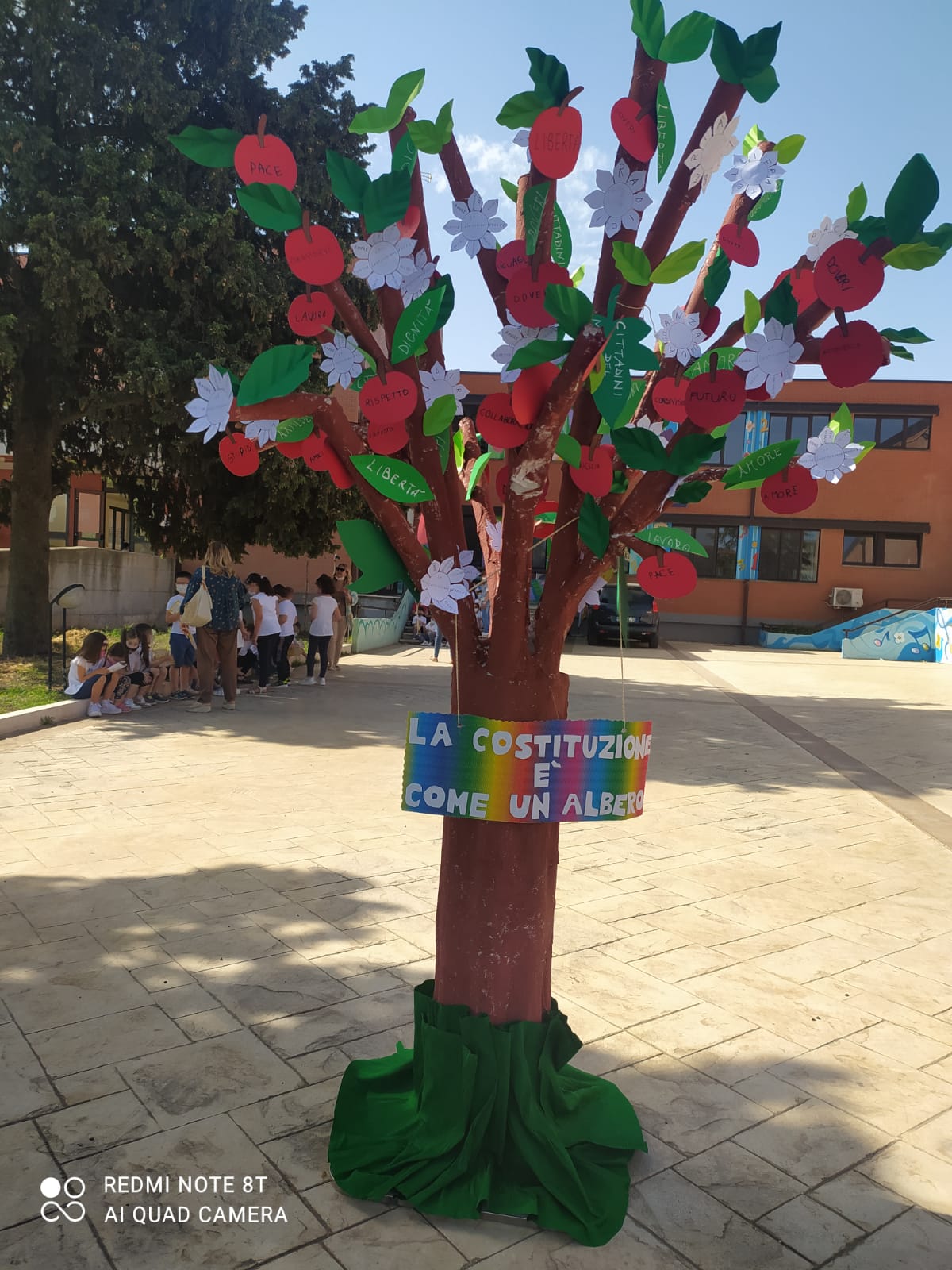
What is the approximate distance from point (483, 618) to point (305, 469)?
10.3 m

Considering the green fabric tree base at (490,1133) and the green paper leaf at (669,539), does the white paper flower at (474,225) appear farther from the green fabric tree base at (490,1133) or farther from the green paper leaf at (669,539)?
the green fabric tree base at (490,1133)

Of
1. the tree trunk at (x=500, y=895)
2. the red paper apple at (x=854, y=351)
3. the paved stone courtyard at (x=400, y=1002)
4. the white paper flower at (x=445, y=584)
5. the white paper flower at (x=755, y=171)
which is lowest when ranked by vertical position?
the paved stone courtyard at (x=400, y=1002)

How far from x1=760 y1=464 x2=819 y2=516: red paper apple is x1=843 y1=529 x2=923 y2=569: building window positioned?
29844 millimetres

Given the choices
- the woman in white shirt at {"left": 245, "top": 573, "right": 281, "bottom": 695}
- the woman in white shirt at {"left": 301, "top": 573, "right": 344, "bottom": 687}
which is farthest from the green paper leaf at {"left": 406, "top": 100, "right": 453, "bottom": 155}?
the woman in white shirt at {"left": 301, "top": 573, "right": 344, "bottom": 687}

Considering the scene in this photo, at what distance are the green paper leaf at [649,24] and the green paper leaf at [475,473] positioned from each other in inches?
46.7

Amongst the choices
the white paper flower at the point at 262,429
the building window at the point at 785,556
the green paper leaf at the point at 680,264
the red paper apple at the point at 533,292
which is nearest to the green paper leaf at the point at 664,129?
the green paper leaf at the point at 680,264

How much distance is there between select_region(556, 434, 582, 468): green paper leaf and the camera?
A: 259 cm

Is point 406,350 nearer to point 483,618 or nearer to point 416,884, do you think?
point 483,618

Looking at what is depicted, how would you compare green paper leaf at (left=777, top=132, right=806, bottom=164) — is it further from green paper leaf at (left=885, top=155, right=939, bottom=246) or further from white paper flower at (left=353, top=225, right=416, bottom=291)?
white paper flower at (left=353, top=225, right=416, bottom=291)

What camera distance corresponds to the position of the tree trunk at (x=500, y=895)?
8.95 feet

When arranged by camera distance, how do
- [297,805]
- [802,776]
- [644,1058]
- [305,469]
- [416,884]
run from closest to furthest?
[644,1058] → [416,884] → [297,805] → [802,776] → [305,469]

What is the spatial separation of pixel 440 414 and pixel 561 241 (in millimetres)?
611

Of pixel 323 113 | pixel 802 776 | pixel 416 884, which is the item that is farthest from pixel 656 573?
pixel 323 113

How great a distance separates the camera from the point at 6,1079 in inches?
121
